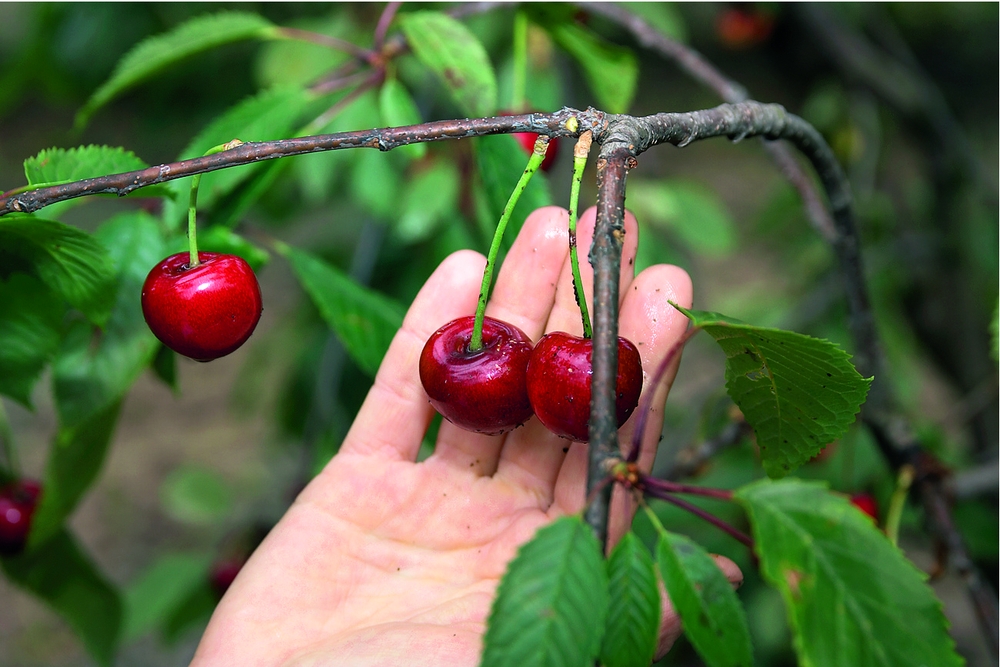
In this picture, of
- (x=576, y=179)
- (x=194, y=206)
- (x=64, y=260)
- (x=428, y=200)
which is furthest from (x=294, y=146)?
(x=428, y=200)

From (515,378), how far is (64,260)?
1.95ft

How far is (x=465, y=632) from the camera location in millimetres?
1038

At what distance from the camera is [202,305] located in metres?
0.91

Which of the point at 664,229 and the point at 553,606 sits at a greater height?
the point at 664,229

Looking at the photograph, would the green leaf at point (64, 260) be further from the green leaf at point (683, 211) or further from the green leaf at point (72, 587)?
the green leaf at point (683, 211)

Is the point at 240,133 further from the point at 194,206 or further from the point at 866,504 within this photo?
the point at 866,504

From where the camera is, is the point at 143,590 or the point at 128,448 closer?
the point at 143,590

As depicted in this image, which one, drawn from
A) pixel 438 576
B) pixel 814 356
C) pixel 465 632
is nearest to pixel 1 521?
pixel 438 576

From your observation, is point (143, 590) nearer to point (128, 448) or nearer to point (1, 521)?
point (1, 521)

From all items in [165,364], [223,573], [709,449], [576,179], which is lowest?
[223,573]

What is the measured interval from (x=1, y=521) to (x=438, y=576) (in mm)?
948

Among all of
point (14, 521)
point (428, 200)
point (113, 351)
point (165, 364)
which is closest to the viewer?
point (113, 351)

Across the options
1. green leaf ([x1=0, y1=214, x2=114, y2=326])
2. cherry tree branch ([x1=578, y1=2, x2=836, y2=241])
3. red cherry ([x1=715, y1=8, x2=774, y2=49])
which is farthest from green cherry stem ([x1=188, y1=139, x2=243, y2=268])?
red cherry ([x1=715, y1=8, x2=774, y2=49])

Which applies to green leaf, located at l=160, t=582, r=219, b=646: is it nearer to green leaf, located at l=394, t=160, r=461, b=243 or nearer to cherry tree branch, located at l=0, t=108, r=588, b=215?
green leaf, located at l=394, t=160, r=461, b=243
